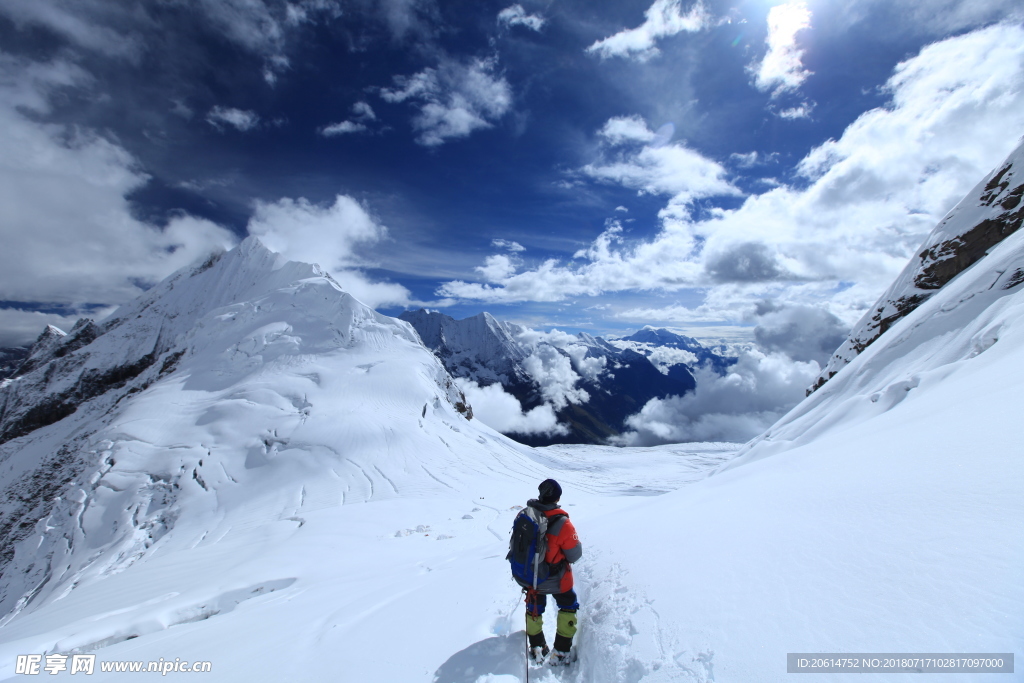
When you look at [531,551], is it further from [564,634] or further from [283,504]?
[283,504]

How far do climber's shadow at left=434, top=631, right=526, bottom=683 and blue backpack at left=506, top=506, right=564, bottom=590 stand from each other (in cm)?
83

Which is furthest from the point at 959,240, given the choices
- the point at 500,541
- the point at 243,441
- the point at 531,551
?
the point at 243,441

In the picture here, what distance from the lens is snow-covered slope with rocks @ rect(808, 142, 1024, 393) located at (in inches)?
1318

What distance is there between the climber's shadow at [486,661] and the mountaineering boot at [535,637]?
0.55 feet

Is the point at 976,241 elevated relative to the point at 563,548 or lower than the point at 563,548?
elevated

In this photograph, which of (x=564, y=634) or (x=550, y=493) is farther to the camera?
(x=550, y=493)

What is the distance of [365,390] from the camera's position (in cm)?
5212

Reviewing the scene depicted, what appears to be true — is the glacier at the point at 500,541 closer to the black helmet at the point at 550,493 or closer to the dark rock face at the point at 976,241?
the black helmet at the point at 550,493

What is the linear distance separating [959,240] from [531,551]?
54.0 meters

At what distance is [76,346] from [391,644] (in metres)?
181

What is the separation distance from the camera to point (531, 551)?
5.15 metres

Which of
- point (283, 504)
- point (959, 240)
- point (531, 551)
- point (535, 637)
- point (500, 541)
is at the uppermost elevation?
point (959, 240)

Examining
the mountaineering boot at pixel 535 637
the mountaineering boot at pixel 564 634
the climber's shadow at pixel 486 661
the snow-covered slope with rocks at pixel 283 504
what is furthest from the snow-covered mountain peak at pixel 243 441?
the mountaineering boot at pixel 564 634

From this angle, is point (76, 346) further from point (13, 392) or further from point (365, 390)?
point (365, 390)
